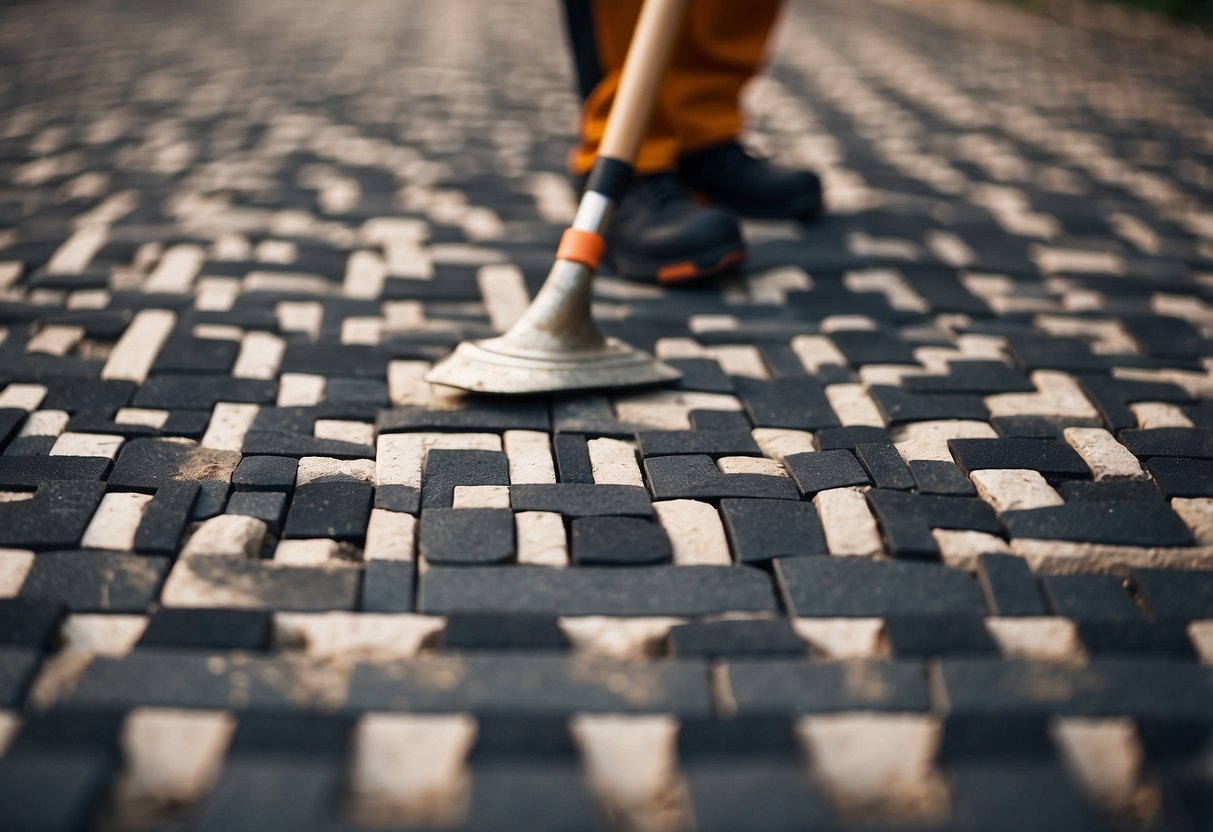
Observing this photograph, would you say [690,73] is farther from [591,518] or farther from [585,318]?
[591,518]

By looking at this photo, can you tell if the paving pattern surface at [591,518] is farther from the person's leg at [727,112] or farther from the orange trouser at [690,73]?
the orange trouser at [690,73]

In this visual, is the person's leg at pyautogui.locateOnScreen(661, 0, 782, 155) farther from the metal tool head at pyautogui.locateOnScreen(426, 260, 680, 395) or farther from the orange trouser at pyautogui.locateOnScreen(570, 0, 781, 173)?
the metal tool head at pyautogui.locateOnScreen(426, 260, 680, 395)

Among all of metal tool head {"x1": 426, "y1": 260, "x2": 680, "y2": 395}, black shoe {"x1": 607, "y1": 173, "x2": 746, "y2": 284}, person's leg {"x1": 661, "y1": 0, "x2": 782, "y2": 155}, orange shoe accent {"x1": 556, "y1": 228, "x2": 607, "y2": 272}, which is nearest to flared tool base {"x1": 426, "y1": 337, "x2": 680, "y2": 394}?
metal tool head {"x1": 426, "y1": 260, "x2": 680, "y2": 395}

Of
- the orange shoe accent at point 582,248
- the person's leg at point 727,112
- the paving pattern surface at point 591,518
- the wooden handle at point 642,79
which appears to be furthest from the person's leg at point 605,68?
the orange shoe accent at point 582,248

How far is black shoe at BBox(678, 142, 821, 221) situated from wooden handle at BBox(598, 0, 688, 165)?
2.25ft

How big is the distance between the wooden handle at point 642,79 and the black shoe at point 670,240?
0.87 ft

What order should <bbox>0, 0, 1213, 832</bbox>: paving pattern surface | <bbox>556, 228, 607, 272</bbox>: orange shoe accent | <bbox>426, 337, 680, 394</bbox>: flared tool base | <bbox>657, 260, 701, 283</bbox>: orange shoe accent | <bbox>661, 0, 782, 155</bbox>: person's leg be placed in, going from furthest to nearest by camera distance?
<bbox>661, 0, 782, 155</bbox>: person's leg, <bbox>657, 260, 701, 283</bbox>: orange shoe accent, <bbox>556, 228, 607, 272</bbox>: orange shoe accent, <bbox>426, 337, 680, 394</bbox>: flared tool base, <bbox>0, 0, 1213, 832</bbox>: paving pattern surface

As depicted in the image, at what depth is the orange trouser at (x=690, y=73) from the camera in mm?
2119

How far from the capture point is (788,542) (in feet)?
3.67

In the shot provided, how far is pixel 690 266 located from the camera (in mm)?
1879

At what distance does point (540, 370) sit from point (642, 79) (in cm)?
54

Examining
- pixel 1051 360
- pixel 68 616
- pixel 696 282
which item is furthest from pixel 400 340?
pixel 1051 360

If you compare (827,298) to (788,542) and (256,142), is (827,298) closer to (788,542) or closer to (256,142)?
(788,542)

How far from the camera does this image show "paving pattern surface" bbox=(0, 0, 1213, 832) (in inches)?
30.9
